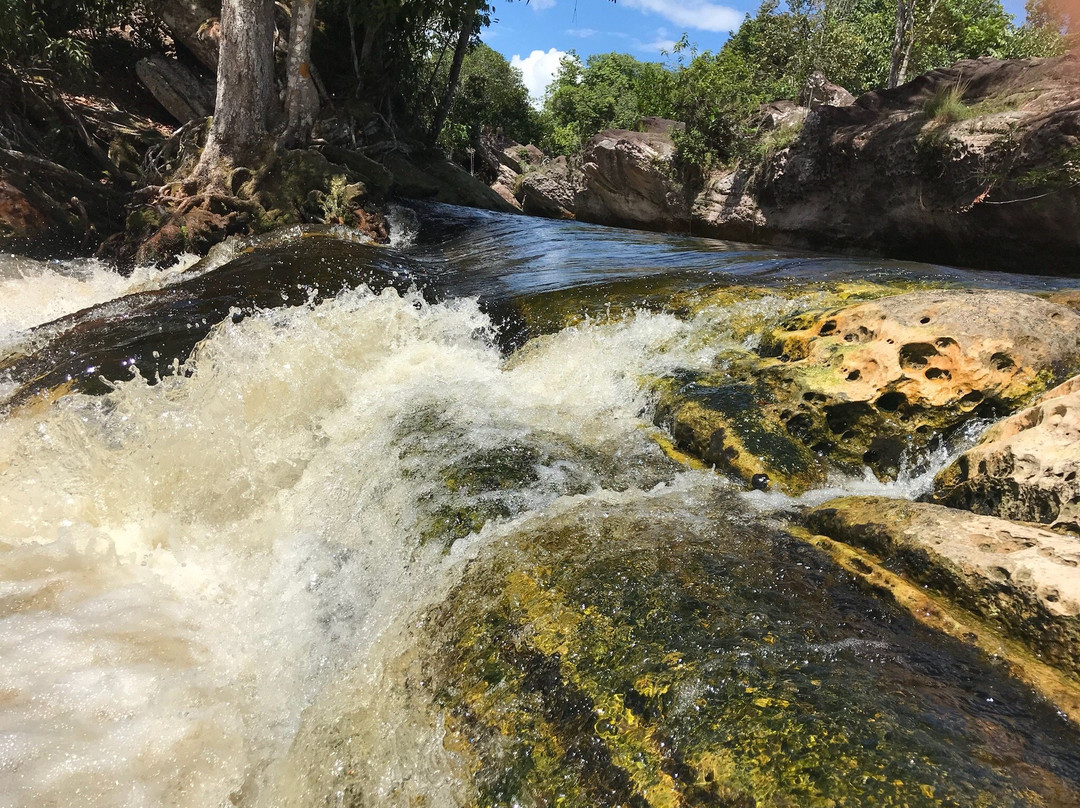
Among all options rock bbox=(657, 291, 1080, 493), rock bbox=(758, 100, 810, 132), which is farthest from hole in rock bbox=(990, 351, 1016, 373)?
rock bbox=(758, 100, 810, 132)

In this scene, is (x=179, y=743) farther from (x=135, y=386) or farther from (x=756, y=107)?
(x=756, y=107)

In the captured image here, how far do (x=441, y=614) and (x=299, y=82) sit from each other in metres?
11.3

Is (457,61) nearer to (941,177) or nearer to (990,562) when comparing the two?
(941,177)

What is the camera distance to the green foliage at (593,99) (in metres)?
24.3

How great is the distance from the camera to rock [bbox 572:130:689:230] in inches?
523

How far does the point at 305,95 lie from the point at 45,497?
9801 millimetres

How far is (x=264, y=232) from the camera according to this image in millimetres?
9594

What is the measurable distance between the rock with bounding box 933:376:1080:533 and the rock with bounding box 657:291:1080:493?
42 cm

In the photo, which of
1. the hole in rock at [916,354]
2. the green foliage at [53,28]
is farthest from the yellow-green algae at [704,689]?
the green foliage at [53,28]

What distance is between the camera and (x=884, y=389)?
3.51 meters

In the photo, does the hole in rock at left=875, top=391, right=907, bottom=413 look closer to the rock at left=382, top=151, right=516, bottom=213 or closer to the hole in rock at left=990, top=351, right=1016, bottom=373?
the hole in rock at left=990, top=351, right=1016, bottom=373

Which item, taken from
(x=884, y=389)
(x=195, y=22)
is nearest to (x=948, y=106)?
(x=884, y=389)

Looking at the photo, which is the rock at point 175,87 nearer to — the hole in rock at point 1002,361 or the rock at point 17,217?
the rock at point 17,217

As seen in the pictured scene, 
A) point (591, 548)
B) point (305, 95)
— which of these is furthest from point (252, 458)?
point (305, 95)
